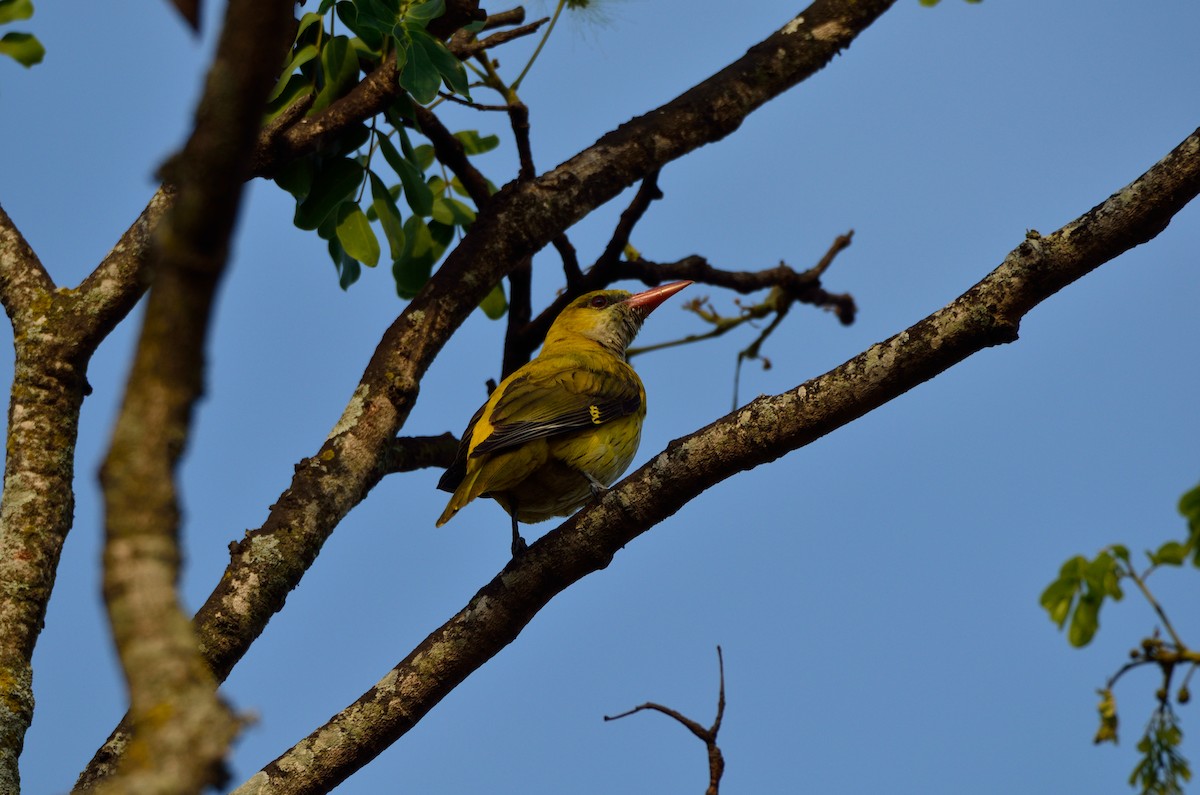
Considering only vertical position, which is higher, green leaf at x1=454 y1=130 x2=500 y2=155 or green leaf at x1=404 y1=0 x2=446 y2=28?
green leaf at x1=454 y1=130 x2=500 y2=155

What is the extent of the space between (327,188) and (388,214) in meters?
0.28

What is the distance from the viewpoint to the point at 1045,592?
3.07 m

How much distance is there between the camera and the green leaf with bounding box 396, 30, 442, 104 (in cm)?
432

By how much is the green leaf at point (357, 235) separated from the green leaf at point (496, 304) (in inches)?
40.9

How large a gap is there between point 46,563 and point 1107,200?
3.62 m

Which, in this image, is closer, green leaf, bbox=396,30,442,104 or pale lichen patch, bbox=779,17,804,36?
green leaf, bbox=396,30,442,104

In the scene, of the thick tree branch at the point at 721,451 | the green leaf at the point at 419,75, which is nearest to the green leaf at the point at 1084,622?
the thick tree branch at the point at 721,451

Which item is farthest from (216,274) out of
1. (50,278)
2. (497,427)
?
(50,278)

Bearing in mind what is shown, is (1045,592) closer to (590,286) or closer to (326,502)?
(326,502)

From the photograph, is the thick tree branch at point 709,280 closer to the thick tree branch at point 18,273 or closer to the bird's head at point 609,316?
the bird's head at point 609,316

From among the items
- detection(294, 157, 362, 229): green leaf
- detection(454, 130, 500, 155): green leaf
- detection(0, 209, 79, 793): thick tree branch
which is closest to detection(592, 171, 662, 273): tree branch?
detection(454, 130, 500, 155): green leaf

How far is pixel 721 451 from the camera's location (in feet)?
12.0

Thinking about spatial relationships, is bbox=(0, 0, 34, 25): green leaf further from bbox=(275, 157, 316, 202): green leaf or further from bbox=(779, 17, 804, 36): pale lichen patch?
bbox=(779, 17, 804, 36): pale lichen patch

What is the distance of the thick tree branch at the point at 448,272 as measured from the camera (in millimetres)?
4148
